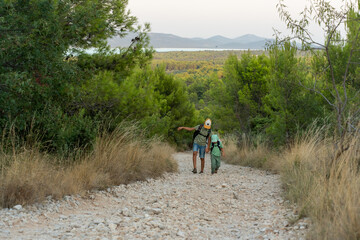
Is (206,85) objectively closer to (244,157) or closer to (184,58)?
(184,58)

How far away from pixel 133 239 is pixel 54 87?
4279 mm

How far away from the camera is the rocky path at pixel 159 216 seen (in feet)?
15.3

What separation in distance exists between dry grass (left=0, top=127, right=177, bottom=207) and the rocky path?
218mm

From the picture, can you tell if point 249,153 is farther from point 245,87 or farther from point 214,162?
point 245,87

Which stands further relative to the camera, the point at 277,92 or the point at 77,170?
the point at 277,92

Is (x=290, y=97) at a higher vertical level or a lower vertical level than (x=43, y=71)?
lower

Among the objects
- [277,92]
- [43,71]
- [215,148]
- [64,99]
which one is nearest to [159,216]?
[43,71]

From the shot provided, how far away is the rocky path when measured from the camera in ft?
15.3

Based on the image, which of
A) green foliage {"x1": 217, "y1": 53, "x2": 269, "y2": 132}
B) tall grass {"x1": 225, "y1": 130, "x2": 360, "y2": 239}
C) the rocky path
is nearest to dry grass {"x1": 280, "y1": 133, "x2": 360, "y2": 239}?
tall grass {"x1": 225, "y1": 130, "x2": 360, "y2": 239}

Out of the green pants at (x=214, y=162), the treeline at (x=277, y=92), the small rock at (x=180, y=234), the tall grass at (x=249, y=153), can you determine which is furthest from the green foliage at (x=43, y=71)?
the tall grass at (x=249, y=153)

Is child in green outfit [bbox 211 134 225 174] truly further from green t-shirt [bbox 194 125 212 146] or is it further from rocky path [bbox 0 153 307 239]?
rocky path [bbox 0 153 307 239]

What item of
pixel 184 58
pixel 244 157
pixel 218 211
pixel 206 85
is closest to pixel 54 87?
pixel 218 211

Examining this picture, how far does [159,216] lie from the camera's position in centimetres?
566

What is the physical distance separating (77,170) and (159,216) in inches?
83.4
